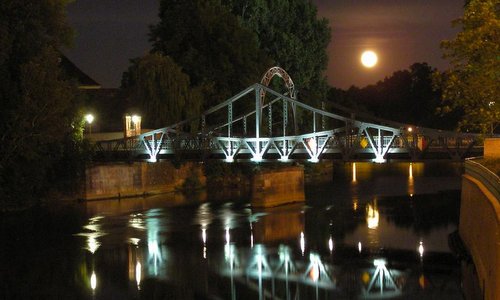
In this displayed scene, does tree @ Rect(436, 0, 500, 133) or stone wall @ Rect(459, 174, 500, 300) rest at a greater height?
tree @ Rect(436, 0, 500, 133)

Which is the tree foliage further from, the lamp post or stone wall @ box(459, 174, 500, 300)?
stone wall @ box(459, 174, 500, 300)

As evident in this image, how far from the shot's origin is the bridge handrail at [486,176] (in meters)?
20.7

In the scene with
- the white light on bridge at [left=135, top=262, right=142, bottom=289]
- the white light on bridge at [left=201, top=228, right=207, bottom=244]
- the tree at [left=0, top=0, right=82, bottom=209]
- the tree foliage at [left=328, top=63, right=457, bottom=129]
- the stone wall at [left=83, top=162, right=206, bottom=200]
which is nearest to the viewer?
the white light on bridge at [left=135, top=262, right=142, bottom=289]

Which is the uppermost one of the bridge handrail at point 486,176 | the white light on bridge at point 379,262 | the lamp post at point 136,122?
the lamp post at point 136,122

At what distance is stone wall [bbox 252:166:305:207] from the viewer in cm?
4906

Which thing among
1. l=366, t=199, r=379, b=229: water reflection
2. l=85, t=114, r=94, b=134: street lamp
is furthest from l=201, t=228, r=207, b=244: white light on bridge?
l=85, t=114, r=94, b=134: street lamp

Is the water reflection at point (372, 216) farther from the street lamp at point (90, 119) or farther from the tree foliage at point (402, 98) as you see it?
the tree foliage at point (402, 98)

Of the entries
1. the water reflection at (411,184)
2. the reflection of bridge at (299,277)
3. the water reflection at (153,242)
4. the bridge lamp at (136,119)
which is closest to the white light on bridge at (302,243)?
the reflection of bridge at (299,277)

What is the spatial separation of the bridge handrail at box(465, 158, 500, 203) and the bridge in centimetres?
1349

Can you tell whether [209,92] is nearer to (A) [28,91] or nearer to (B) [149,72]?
(B) [149,72]

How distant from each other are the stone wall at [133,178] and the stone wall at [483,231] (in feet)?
91.4

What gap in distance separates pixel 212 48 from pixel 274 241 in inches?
1232

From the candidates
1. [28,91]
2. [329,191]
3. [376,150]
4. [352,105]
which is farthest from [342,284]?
[352,105]

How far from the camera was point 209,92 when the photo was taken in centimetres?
6419
